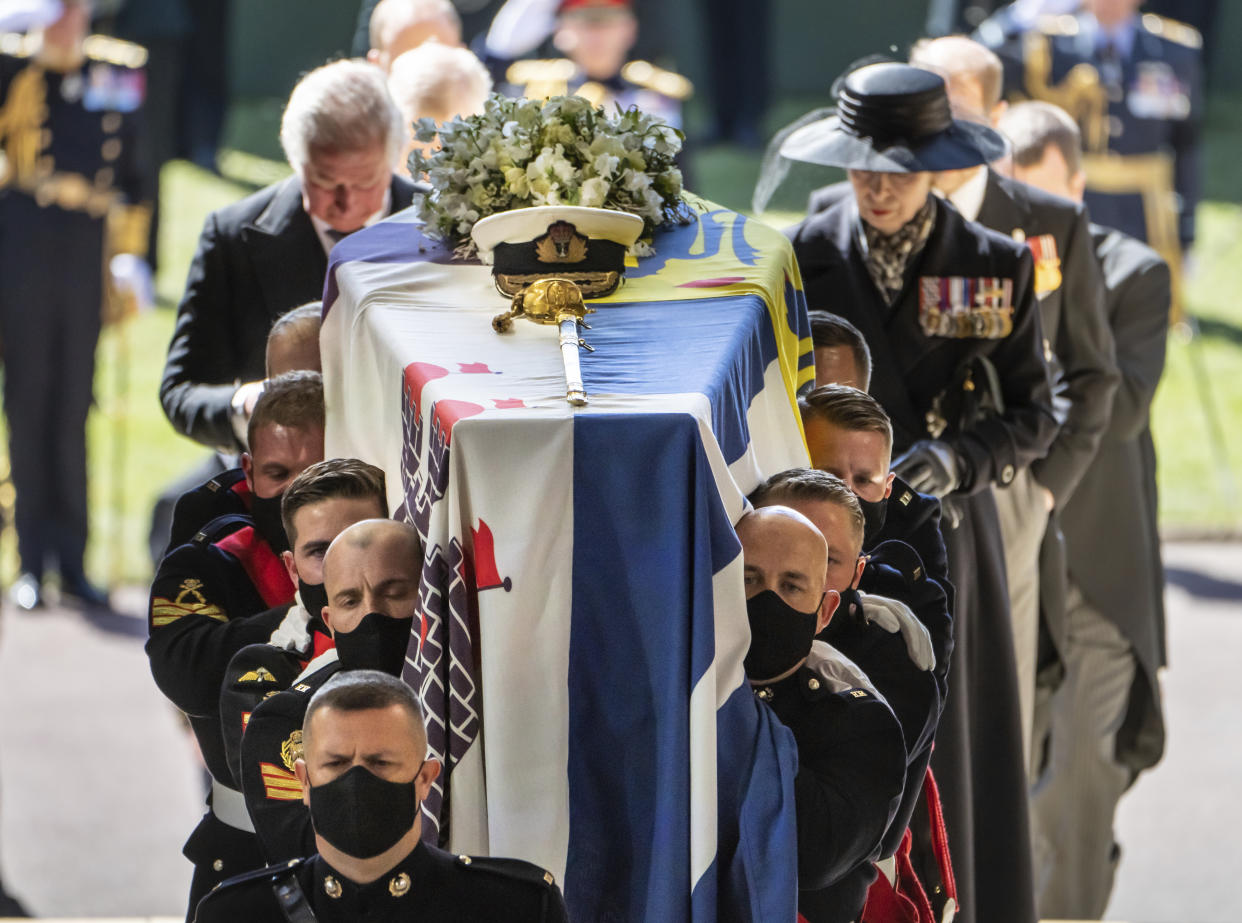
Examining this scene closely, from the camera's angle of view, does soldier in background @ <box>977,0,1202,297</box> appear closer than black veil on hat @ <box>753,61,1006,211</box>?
No

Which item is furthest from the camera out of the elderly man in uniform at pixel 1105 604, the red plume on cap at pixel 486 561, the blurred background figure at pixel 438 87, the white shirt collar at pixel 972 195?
the elderly man in uniform at pixel 1105 604

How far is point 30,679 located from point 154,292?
439cm

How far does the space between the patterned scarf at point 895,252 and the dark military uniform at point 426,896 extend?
1770 mm

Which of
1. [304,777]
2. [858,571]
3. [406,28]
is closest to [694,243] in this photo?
[858,571]

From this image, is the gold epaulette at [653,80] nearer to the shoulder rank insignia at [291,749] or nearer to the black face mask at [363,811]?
the shoulder rank insignia at [291,749]

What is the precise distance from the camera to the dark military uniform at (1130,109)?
824cm

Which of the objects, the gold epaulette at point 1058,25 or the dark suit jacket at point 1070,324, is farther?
the gold epaulette at point 1058,25

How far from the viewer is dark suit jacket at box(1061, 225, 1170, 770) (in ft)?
15.7

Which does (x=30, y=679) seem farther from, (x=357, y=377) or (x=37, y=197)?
(x=357, y=377)

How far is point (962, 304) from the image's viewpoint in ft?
12.4

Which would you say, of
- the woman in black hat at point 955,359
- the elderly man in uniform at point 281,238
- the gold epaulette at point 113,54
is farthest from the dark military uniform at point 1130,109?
the elderly man in uniform at point 281,238

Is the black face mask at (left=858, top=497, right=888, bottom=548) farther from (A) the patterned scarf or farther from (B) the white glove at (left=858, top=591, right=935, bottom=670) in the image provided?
(A) the patterned scarf

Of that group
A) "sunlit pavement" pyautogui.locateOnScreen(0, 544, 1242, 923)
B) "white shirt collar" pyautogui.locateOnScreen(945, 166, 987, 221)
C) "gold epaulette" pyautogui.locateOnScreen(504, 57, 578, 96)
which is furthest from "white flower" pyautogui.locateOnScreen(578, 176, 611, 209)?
"gold epaulette" pyautogui.locateOnScreen(504, 57, 578, 96)

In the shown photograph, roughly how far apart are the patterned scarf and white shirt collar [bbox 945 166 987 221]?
473mm
